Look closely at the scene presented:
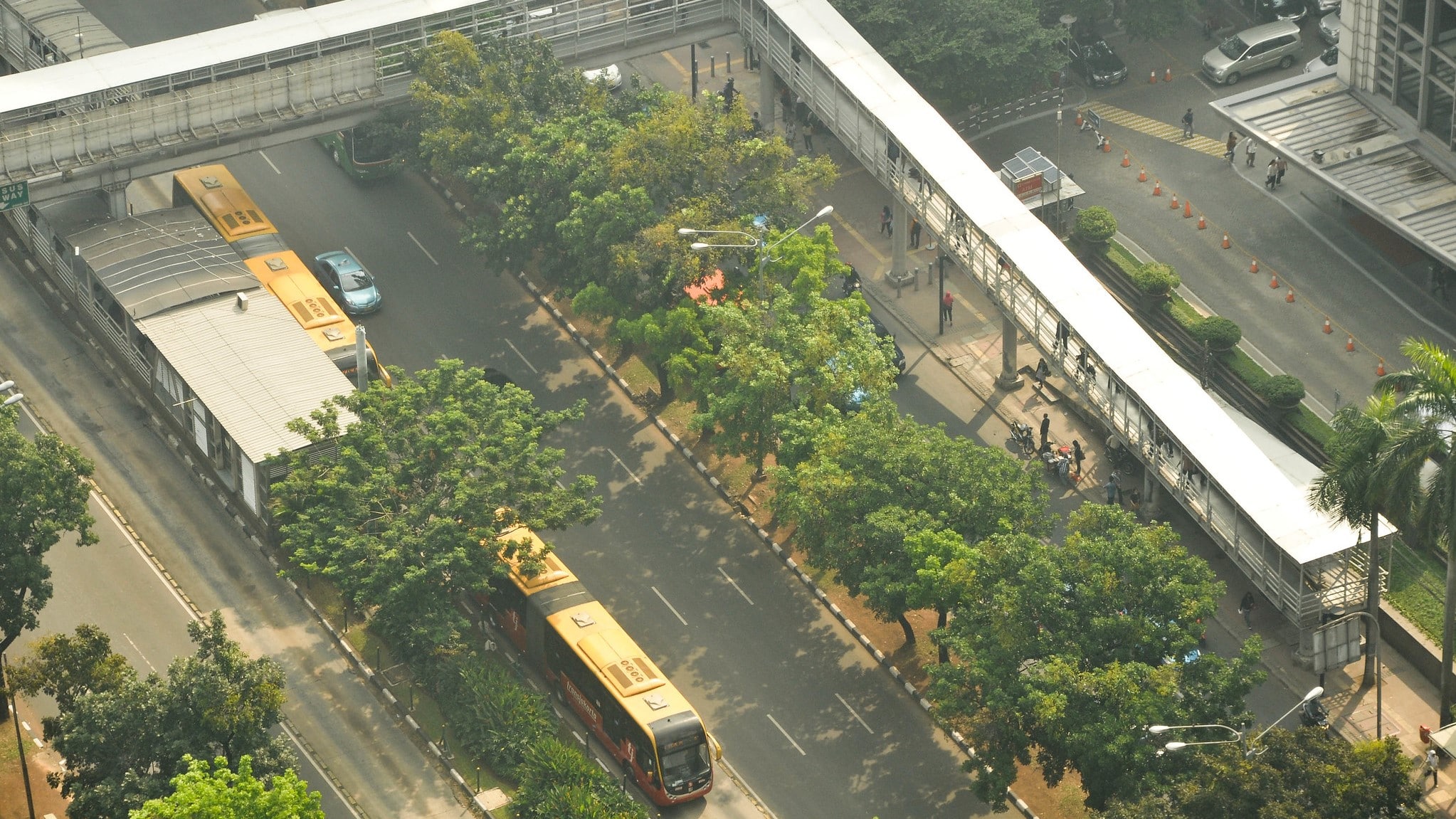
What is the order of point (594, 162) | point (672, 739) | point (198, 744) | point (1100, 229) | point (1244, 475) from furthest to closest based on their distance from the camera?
point (1100, 229), point (594, 162), point (1244, 475), point (672, 739), point (198, 744)

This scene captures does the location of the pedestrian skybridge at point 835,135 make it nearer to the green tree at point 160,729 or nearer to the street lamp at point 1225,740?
the street lamp at point 1225,740

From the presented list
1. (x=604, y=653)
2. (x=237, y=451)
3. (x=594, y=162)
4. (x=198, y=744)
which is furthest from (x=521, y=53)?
(x=198, y=744)

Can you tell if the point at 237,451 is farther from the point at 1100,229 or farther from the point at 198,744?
the point at 1100,229

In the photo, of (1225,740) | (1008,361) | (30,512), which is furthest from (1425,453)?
(30,512)

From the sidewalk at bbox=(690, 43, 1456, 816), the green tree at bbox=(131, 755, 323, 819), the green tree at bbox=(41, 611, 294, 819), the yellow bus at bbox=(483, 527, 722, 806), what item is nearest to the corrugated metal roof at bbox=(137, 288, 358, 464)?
the yellow bus at bbox=(483, 527, 722, 806)

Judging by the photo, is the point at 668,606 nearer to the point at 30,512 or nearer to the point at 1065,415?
the point at 1065,415
